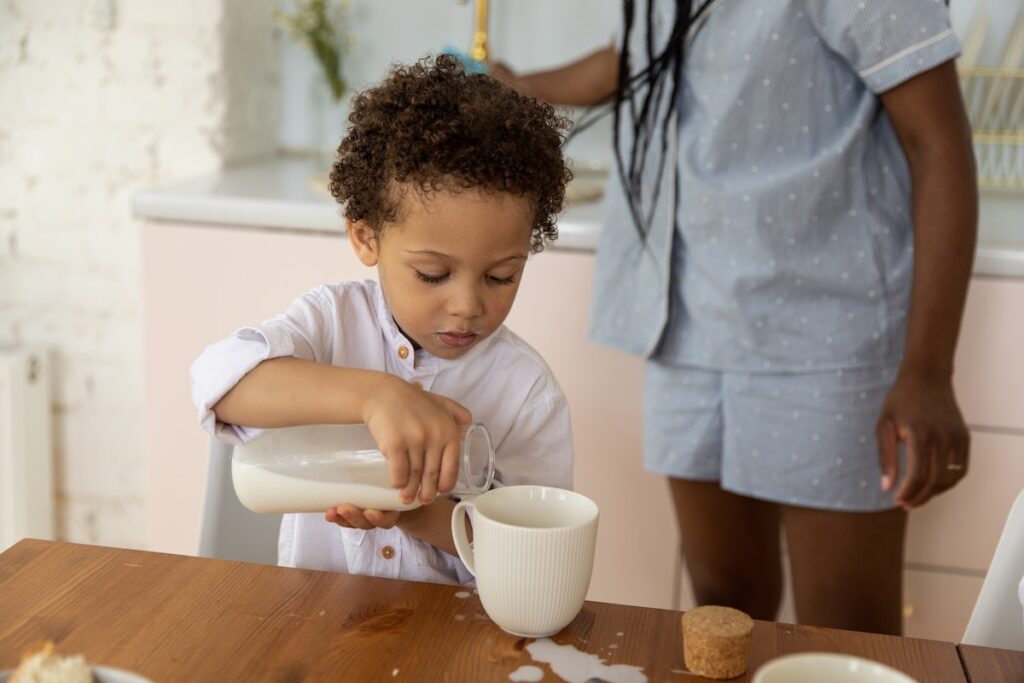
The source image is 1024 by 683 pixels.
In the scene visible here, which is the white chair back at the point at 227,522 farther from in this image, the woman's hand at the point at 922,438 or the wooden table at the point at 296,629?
the woman's hand at the point at 922,438

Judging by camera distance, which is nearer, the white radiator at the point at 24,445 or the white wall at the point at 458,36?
the white radiator at the point at 24,445

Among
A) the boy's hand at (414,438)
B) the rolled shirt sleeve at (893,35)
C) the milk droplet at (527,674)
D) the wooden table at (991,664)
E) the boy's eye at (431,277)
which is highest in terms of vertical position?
the rolled shirt sleeve at (893,35)

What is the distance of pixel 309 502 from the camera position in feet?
2.82

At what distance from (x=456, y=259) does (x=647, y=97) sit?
1.79 feet

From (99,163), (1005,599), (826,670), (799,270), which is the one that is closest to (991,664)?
(1005,599)

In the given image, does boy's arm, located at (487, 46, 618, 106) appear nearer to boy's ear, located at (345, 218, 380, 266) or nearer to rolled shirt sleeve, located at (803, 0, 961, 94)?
rolled shirt sleeve, located at (803, 0, 961, 94)

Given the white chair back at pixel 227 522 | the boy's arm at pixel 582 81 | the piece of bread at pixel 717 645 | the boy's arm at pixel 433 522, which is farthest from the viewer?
the boy's arm at pixel 582 81

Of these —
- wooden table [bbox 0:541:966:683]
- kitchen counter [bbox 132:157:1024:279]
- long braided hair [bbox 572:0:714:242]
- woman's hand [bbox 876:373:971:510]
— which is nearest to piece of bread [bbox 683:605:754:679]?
wooden table [bbox 0:541:966:683]

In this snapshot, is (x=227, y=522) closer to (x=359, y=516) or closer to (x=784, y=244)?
(x=359, y=516)

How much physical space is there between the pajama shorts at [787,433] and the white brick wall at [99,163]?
1.06m

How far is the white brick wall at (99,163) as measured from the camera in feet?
6.57

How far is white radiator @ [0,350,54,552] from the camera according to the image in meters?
2.05

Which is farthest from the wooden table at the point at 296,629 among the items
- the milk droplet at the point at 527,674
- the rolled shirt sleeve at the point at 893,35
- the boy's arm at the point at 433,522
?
the rolled shirt sleeve at the point at 893,35

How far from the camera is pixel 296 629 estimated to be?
808mm
